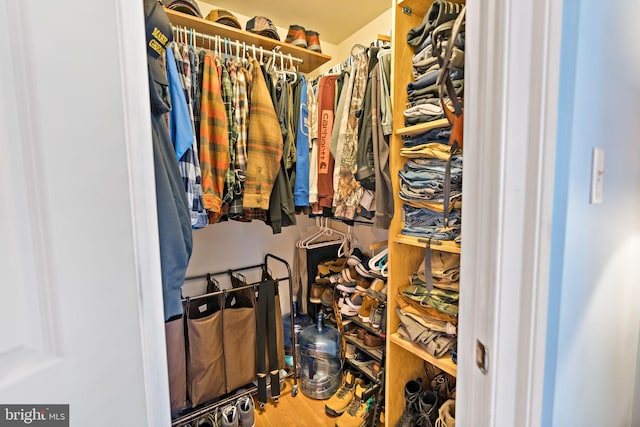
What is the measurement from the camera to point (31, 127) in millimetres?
294

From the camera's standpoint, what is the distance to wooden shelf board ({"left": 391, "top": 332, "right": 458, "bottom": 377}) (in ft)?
3.47

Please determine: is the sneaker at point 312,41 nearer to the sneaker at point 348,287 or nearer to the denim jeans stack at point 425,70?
the denim jeans stack at point 425,70

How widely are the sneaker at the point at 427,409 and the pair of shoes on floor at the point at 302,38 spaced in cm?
195

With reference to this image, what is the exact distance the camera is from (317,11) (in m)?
1.72

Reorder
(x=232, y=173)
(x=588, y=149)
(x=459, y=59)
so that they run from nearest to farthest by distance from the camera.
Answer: (x=588, y=149), (x=459, y=59), (x=232, y=173)

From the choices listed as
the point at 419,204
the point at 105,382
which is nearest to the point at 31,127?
the point at 105,382

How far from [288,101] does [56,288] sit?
1312 mm

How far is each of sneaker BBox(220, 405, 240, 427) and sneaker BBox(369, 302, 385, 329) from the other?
888mm

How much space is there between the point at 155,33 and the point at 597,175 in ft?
3.34

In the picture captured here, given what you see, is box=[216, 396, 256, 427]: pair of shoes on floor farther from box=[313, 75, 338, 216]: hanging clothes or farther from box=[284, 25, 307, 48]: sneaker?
box=[284, 25, 307, 48]: sneaker

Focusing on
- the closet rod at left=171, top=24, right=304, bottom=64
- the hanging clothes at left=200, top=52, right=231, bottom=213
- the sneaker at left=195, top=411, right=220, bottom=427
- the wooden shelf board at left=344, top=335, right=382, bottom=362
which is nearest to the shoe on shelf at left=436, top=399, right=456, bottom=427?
the wooden shelf board at left=344, top=335, right=382, bottom=362

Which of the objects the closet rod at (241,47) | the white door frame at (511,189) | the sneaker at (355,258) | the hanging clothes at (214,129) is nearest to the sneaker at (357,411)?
the sneaker at (355,258)

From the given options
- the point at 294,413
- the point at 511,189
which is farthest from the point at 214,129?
the point at 294,413

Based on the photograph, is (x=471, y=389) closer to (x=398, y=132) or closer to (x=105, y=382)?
(x=105, y=382)
